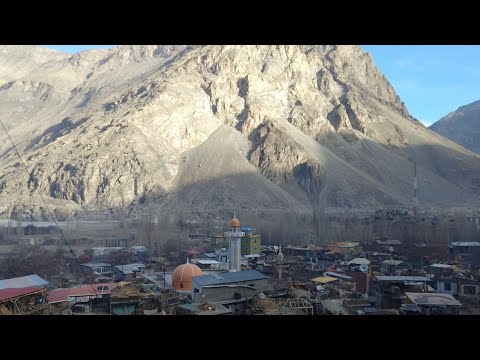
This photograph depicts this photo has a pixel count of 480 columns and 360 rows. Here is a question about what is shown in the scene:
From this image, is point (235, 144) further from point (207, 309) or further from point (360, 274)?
point (207, 309)

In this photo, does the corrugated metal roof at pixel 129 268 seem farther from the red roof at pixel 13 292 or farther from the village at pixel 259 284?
the red roof at pixel 13 292

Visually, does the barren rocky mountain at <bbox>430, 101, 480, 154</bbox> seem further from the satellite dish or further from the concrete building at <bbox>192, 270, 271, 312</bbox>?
the concrete building at <bbox>192, 270, 271, 312</bbox>

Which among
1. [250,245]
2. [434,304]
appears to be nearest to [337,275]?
[434,304]

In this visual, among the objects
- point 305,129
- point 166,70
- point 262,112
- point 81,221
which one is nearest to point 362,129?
point 305,129

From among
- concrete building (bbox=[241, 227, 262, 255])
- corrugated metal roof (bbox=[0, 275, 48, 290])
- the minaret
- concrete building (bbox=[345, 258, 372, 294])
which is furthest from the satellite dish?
corrugated metal roof (bbox=[0, 275, 48, 290])

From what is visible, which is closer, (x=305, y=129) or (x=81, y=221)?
(x=81, y=221)

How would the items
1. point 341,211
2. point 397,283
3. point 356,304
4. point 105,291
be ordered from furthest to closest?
point 341,211 < point 397,283 < point 105,291 < point 356,304
